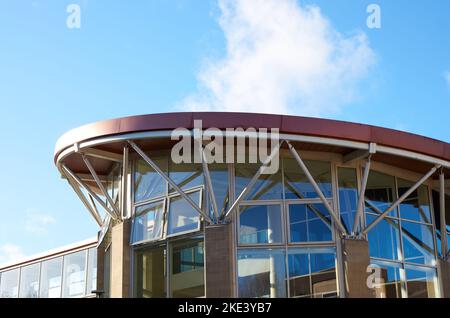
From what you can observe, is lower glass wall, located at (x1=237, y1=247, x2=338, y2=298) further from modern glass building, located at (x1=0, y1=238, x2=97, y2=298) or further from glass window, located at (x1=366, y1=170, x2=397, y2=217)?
modern glass building, located at (x1=0, y1=238, x2=97, y2=298)

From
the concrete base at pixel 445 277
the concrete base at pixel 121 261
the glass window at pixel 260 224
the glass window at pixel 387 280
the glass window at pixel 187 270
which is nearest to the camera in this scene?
the glass window at pixel 187 270

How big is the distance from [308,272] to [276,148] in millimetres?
3269

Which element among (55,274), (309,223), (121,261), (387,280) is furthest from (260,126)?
(55,274)

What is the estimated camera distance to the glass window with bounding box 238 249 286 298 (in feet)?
61.3

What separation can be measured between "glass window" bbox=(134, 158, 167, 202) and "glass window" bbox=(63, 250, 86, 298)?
23.0 ft

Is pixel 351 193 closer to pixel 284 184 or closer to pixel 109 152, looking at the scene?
pixel 284 184

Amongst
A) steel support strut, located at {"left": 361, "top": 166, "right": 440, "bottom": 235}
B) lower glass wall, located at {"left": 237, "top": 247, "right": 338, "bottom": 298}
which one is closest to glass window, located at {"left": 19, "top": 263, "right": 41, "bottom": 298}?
lower glass wall, located at {"left": 237, "top": 247, "right": 338, "bottom": 298}

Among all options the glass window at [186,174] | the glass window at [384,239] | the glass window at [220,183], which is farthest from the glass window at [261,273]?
the glass window at [384,239]

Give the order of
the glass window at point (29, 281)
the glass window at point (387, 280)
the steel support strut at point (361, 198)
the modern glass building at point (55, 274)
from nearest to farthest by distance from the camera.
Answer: the steel support strut at point (361, 198), the glass window at point (387, 280), the modern glass building at point (55, 274), the glass window at point (29, 281)

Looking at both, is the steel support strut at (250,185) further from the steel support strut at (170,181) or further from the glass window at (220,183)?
the steel support strut at (170,181)

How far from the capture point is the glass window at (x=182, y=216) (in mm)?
19172
